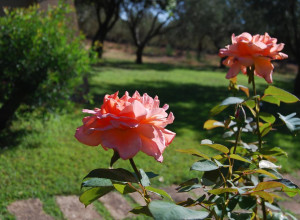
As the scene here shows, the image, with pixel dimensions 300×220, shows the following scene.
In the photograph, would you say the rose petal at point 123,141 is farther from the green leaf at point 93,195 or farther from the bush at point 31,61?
the bush at point 31,61

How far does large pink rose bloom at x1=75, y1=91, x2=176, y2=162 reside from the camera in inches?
24.8

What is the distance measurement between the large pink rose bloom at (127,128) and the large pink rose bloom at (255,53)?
34cm

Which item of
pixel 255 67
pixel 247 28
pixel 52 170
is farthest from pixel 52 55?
pixel 247 28

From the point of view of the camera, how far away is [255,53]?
906 millimetres

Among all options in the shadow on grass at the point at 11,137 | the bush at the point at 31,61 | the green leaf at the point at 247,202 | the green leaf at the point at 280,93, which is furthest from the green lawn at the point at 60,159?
the green leaf at the point at 247,202

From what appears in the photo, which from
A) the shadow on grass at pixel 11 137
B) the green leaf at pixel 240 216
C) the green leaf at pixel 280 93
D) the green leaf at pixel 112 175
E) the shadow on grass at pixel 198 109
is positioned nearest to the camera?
the green leaf at pixel 112 175

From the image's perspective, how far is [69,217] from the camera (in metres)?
2.37

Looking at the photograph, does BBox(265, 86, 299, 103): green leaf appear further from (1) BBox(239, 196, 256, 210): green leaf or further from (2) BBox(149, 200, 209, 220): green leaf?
(2) BBox(149, 200, 209, 220): green leaf

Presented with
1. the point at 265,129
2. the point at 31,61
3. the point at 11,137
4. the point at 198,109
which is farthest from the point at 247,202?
the point at 198,109

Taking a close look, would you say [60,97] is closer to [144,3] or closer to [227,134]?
[227,134]

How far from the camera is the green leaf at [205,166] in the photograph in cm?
76

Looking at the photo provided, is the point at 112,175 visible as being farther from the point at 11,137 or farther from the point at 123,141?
the point at 11,137

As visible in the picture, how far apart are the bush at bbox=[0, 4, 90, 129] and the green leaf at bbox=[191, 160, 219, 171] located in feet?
10.6

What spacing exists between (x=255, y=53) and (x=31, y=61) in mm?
3221
